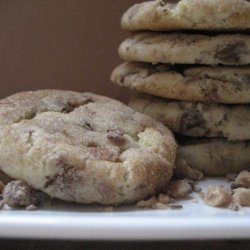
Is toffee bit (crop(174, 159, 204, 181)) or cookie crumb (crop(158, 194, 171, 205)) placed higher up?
cookie crumb (crop(158, 194, 171, 205))

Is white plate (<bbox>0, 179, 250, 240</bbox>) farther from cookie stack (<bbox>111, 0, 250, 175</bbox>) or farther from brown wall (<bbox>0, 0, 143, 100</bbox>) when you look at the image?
brown wall (<bbox>0, 0, 143, 100</bbox>)

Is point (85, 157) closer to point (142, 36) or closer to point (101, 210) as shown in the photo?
point (101, 210)

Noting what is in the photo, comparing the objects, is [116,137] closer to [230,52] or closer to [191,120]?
[191,120]

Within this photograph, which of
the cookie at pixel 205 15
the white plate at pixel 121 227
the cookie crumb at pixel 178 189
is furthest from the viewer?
the cookie at pixel 205 15

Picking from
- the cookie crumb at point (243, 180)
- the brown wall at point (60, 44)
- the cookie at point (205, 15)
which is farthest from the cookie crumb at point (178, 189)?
the brown wall at point (60, 44)

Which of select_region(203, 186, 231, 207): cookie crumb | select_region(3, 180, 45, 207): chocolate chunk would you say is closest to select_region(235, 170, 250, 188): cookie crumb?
select_region(203, 186, 231, 207): cookie crumb

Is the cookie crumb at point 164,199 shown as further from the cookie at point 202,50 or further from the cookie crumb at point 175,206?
the cookie at point 202,50
